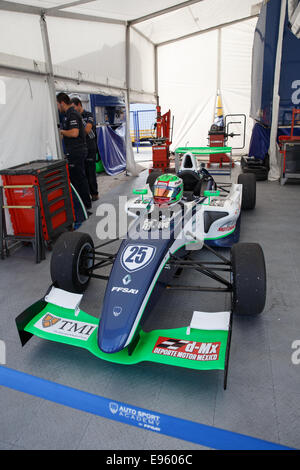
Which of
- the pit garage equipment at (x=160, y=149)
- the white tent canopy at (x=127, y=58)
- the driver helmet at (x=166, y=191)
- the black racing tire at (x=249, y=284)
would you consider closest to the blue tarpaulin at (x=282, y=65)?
the white tent canopy at (x=127, y=58)

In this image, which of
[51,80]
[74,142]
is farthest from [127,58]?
[74,142]

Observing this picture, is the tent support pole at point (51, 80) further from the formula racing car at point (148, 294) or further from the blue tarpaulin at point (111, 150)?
the blue tarpaulin at point (111, 150)

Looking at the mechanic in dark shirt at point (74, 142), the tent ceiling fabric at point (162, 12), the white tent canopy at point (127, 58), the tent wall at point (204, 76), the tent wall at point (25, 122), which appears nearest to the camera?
the tent wall at point (25, 122)

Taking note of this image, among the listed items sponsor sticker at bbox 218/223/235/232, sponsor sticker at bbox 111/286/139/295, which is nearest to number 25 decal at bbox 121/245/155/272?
sponsor sticker at bbox 111/286/139/295

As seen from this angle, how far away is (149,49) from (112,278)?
10867 mm

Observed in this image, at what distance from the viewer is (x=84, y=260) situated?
317 cm

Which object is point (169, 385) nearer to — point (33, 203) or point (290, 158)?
point (33, 203)

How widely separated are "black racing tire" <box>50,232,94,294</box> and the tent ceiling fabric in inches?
129

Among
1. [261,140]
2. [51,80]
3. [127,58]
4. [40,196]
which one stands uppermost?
[127,58]

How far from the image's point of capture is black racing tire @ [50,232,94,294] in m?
2.97

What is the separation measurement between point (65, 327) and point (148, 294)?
2.03ft

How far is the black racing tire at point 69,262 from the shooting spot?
2.97 m

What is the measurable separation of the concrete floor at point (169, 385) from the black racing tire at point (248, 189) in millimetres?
2424

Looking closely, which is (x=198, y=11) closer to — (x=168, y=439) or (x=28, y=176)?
(x=28, y=176)
